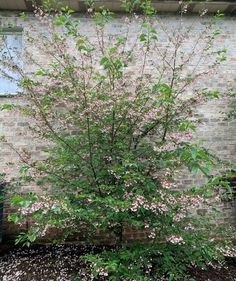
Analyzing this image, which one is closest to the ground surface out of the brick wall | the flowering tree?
the flowering tree

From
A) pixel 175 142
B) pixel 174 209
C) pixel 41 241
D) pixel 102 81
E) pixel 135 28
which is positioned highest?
pixel 135 28

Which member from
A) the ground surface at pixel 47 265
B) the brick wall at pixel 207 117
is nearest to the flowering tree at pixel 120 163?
the ground surface at pixel 47 265

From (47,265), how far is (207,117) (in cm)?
384

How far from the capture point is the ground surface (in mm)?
4082

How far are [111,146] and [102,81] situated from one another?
0.85 m

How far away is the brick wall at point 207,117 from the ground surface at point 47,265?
1429 mm

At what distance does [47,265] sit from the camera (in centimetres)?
437

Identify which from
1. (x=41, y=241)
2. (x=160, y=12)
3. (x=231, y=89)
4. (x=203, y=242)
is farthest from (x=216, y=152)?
(x=41, y=241)

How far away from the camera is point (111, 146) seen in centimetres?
359

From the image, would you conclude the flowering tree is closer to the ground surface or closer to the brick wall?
the ground surface

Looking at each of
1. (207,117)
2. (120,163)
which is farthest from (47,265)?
(207,117)

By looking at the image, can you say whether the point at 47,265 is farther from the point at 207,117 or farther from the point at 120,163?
the point at 207,117

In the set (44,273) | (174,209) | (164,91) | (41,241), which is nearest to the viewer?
(164,91)

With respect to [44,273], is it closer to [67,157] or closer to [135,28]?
[67,157]
